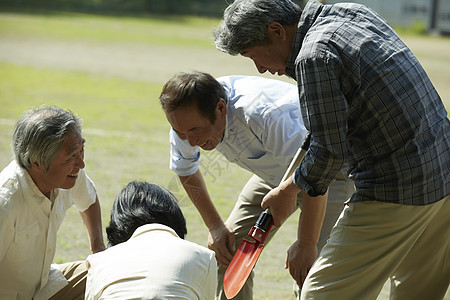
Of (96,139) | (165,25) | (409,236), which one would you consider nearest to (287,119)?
(409,236)

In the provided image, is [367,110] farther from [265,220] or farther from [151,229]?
[151,229]

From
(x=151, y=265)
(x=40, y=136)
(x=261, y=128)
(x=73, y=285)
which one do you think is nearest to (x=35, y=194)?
(x=40, y=136)

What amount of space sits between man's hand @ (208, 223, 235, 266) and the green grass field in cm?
68

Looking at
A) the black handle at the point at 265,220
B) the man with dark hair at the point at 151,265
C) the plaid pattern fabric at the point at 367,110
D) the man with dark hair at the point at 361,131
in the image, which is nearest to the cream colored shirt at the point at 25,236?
the man with dark hair at the point at 151,265

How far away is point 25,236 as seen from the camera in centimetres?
283

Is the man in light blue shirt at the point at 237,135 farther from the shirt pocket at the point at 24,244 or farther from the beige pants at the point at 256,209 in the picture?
the shirt pocket at the point at 24,244

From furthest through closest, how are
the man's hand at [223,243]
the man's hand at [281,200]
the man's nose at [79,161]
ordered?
1. the man's hand at [223,243]
2. the man's nose at [79,161]
3. the man's hand at [281,200]

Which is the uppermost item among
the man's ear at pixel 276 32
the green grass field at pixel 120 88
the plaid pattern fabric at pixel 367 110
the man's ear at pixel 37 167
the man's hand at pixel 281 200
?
the man's ear at pixel 276 32

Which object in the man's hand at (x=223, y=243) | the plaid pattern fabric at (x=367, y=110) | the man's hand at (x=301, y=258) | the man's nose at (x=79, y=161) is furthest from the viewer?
the man's hand at (x=223, y=243)

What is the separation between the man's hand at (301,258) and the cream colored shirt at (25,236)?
1.17 metres

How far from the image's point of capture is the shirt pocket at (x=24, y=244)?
2814mm

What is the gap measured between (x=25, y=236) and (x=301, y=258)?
1.28 m

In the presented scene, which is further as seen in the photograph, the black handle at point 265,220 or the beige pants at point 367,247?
the black handle at point 265,220

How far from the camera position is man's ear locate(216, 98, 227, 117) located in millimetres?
3174
